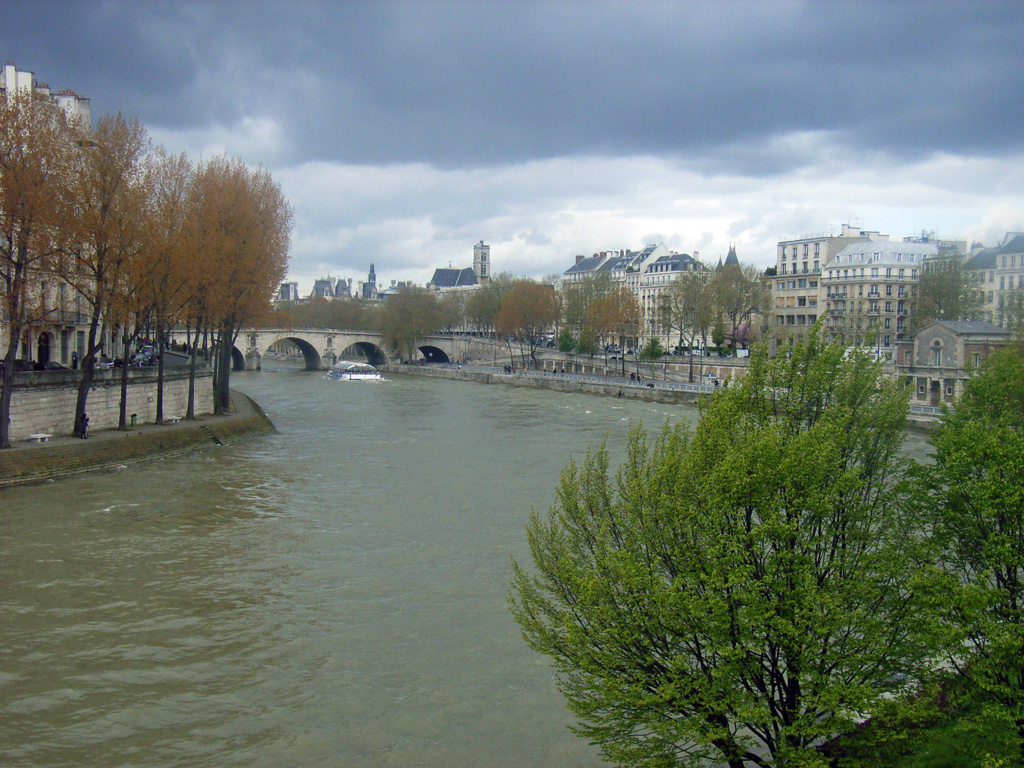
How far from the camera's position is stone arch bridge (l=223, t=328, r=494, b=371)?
295ft

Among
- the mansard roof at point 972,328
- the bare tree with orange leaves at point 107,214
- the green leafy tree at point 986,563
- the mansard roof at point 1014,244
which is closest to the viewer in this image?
the green leafy tree at point 986,563

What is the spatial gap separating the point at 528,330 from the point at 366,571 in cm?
7089

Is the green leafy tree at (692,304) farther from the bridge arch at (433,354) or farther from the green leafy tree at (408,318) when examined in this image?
the bridge arch at (433,354)

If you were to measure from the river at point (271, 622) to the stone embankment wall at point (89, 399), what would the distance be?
3422mm

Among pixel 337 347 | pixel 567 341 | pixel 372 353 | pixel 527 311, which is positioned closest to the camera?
pixel 567 341

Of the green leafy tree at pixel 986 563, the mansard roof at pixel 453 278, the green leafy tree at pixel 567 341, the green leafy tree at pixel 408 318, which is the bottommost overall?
the green leafy tree at pixel 986 563

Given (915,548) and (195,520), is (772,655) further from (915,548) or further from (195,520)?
(195,520)

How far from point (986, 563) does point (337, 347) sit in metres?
88.8

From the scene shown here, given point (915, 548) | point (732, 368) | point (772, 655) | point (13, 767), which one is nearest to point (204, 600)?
point (13, 767)

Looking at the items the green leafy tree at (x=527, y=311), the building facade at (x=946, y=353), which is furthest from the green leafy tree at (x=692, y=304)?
the building facade at (x=946, y=353)

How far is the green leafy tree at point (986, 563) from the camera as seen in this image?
7.75 metres

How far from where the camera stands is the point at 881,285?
73.8m

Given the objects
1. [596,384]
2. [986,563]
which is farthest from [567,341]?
[986,563]

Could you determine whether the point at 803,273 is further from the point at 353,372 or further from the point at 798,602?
the point at 798,602
